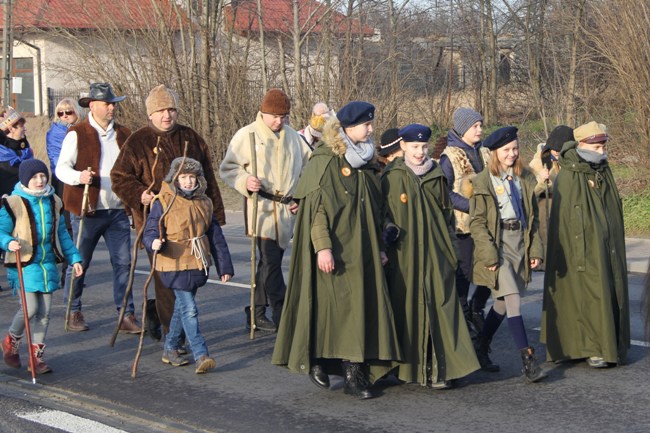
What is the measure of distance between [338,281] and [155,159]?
7.35 ft

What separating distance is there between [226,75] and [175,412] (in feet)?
64.4

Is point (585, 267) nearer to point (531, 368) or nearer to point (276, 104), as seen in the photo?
point (531, 368)

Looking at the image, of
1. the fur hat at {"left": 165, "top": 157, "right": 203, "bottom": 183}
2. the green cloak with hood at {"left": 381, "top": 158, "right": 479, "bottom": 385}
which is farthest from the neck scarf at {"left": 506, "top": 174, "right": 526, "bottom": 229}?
the fur hat at {"left": 165, "top": 157, "right": 203, "bottom": 183}

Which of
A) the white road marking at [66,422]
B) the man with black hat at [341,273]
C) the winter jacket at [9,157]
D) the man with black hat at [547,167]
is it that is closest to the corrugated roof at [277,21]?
the winter jacket at [9,157]

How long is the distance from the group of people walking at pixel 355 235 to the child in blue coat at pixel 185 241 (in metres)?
0.01

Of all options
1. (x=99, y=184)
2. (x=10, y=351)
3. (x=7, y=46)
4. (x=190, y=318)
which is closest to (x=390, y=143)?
(x=190, y=318)

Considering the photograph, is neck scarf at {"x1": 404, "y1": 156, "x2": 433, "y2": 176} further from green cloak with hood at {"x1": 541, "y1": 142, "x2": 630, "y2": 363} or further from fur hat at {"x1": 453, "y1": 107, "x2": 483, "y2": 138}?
fur hat at {"x1": 453, "y1": 107, "x2": 483, "y2": 138}

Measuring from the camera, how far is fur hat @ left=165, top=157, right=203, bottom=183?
7750 mm

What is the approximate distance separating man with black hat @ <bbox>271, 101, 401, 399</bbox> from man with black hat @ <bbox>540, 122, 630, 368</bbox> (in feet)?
4.69

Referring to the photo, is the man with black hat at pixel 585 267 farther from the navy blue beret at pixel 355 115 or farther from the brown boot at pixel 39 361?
the brown boot at pixel 39 361

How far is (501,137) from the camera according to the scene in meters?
7.52

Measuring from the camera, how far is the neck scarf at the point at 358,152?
7.15m

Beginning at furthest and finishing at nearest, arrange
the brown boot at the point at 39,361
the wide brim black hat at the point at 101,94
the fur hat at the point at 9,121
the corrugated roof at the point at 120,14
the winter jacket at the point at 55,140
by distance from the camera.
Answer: the corrugated roof at the point at 120,14, the fur hat at the point at 9,121, the winter jacket at the point at 55,140, the wide brim black hat at the point at 101,94, the brown boot at the point at 39,361

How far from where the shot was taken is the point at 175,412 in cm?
683
